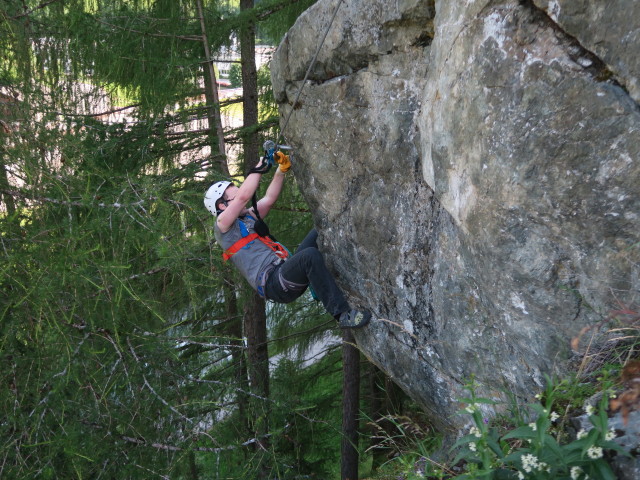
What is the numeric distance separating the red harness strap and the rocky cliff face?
42 centimetres

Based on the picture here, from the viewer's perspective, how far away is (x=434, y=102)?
154 inches

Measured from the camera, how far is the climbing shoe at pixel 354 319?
4965 mm

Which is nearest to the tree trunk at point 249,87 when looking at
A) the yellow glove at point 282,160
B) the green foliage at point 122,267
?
the green foliage at point 122,267

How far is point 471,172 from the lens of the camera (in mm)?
3627

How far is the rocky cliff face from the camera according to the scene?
3.07 meters

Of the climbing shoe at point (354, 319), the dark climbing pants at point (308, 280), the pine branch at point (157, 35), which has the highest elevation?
the pine branch at point (157, 35)

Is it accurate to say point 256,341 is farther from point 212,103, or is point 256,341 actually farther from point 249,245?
point 249,245

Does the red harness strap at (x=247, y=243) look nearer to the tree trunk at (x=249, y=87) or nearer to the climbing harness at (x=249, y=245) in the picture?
the climbing harness at (x=249, y=245)

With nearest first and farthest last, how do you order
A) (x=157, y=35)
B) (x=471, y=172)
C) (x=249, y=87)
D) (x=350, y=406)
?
(x=471, y=172) < (x=157, y=35) < (x=249, y=87) < (x=350, y=406)

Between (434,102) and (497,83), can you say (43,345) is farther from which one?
(497,83)

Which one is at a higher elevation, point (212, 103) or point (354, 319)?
point (212, 103)

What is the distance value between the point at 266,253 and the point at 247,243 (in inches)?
Result: 7.1

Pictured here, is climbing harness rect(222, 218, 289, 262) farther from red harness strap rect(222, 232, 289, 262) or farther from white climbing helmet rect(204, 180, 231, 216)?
white climbing helmet rect(204, 180, 231, 216)

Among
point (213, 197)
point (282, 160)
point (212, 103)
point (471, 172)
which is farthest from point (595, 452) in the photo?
point (212, 103)
